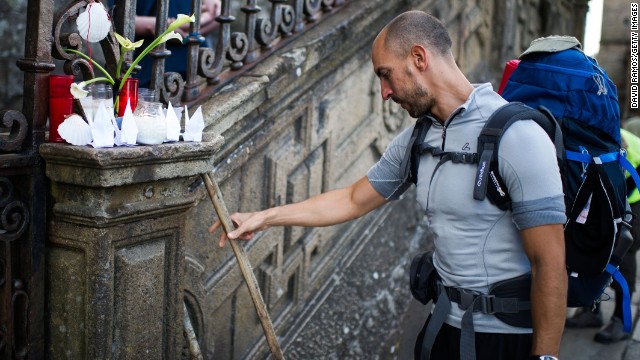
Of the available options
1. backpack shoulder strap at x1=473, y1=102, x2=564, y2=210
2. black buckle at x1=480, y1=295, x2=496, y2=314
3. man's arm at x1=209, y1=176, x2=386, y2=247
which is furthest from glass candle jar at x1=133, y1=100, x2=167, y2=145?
black buckle at x1=480, y1=295, x2=496, y2=314

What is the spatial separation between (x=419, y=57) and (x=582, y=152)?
723 millimetres

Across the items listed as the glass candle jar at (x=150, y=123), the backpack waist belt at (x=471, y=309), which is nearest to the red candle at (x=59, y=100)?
the glass candle jar at (x=150, y=123)

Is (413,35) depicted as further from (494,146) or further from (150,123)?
(150,123)

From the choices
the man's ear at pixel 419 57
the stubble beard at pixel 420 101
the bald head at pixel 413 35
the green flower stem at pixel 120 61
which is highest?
the bald head at pixel 413 35

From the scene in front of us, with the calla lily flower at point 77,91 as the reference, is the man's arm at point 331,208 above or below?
below

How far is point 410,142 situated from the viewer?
3.01 meters

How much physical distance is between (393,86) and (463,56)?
4.99 meters

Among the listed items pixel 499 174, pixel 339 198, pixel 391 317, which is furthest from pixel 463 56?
pixel 499 174

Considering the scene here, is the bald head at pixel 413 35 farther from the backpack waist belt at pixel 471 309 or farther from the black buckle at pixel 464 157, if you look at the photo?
the backpack waist belt at pixel 471 309

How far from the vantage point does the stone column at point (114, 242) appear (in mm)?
2676

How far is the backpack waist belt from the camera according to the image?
2.76m

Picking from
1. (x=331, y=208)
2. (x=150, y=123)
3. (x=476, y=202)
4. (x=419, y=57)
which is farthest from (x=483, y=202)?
(x=150, y=123)

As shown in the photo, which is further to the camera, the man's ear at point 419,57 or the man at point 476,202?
the man's ear at point 419,57

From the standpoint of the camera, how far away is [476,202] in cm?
271
